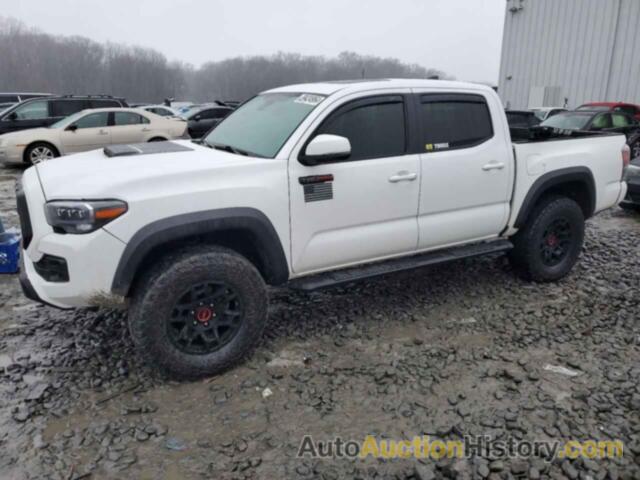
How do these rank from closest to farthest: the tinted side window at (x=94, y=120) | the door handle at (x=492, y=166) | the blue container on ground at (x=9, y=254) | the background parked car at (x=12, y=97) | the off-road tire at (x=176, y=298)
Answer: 1. the off-road tire at (x=176, y=298)
2. the door handle at (x=492, y=166)
3. the blue container on ground at (x=9, y=254)
4. the tinted side window at (x=94, y=120)
5. the background parked car at (x=12, y=97)

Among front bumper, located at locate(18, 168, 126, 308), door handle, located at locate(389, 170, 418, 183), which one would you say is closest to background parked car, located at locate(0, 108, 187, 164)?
front bumper, located at locate(18, 168, 126, 308)

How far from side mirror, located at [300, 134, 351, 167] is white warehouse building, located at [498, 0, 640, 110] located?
2011cm

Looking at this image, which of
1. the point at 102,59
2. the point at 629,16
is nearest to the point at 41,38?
the point at 102,59

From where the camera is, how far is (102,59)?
7444 centimetres

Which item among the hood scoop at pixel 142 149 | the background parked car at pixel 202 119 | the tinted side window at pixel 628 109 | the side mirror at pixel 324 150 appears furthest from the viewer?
the background parked car at pixel 202 119

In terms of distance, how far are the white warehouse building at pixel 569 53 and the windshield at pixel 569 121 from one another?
29.9 ft

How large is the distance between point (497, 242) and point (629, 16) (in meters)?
19.5

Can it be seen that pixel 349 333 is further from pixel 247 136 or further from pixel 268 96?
pixel 268 96

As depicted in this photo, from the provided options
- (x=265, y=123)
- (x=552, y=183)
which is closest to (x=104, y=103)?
(x=265, y=123)

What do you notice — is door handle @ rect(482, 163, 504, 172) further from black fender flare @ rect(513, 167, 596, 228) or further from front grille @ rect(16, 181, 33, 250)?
front grille @ rect(16, 181, 33, 250)

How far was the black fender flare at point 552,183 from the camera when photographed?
4.45 metres

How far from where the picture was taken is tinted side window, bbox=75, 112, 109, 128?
11.3 m

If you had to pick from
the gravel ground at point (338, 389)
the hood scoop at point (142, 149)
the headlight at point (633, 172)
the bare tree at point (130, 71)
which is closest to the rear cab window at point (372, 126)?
the hood scoop at point (142, 149)

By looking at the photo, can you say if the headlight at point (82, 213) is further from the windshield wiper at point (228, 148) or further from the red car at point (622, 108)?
the red car at point (622, 108)
